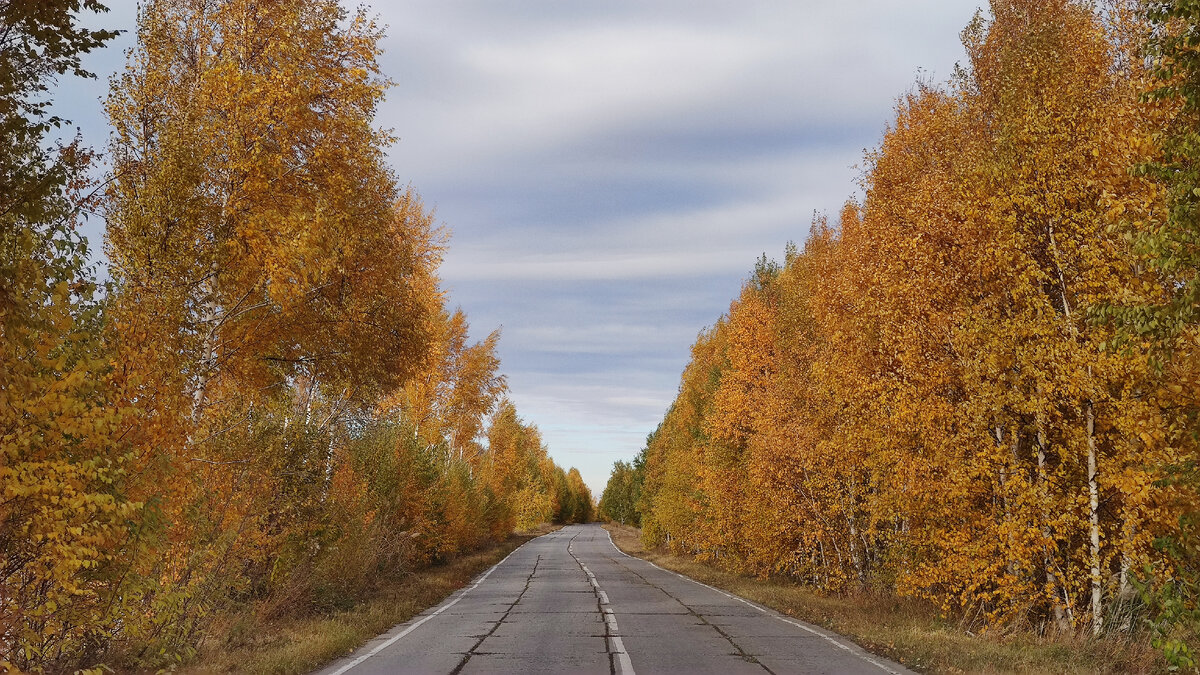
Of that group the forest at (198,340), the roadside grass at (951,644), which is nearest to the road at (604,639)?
the roadside grass at (951,644)

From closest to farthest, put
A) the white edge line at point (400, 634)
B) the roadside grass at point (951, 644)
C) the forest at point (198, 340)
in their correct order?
the forest at point (198, 340) < the white edge line at point (400, 634) < the roadside grass at point (951, 644)

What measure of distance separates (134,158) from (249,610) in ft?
25.3

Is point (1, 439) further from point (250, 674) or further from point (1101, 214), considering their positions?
point (1101, 214)

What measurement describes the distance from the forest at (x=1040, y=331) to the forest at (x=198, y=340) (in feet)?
31.8

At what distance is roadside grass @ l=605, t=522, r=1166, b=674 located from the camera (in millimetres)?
9336

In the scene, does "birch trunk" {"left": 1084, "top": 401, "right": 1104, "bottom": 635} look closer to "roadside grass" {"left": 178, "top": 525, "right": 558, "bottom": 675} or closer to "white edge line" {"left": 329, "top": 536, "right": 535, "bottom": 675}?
"white edge line" {"left": 329, "top": 536, "right": 535, "bottom": 675}

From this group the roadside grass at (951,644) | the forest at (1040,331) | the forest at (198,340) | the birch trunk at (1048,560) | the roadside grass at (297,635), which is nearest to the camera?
the forest at (198,340)

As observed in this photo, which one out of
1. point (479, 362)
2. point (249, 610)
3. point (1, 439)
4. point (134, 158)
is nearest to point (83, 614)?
point (1, 439)

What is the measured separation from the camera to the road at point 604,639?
9.15m

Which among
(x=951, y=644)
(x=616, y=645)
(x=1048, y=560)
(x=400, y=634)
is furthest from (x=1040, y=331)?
(x=400, y=634)

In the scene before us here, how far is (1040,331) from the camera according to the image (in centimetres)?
1087

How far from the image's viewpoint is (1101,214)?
1118cm

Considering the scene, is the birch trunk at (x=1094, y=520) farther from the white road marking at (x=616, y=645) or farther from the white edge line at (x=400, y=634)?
the white edge line at (x=400, y=634)

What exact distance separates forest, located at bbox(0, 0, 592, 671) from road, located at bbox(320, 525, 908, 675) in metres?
2.59
